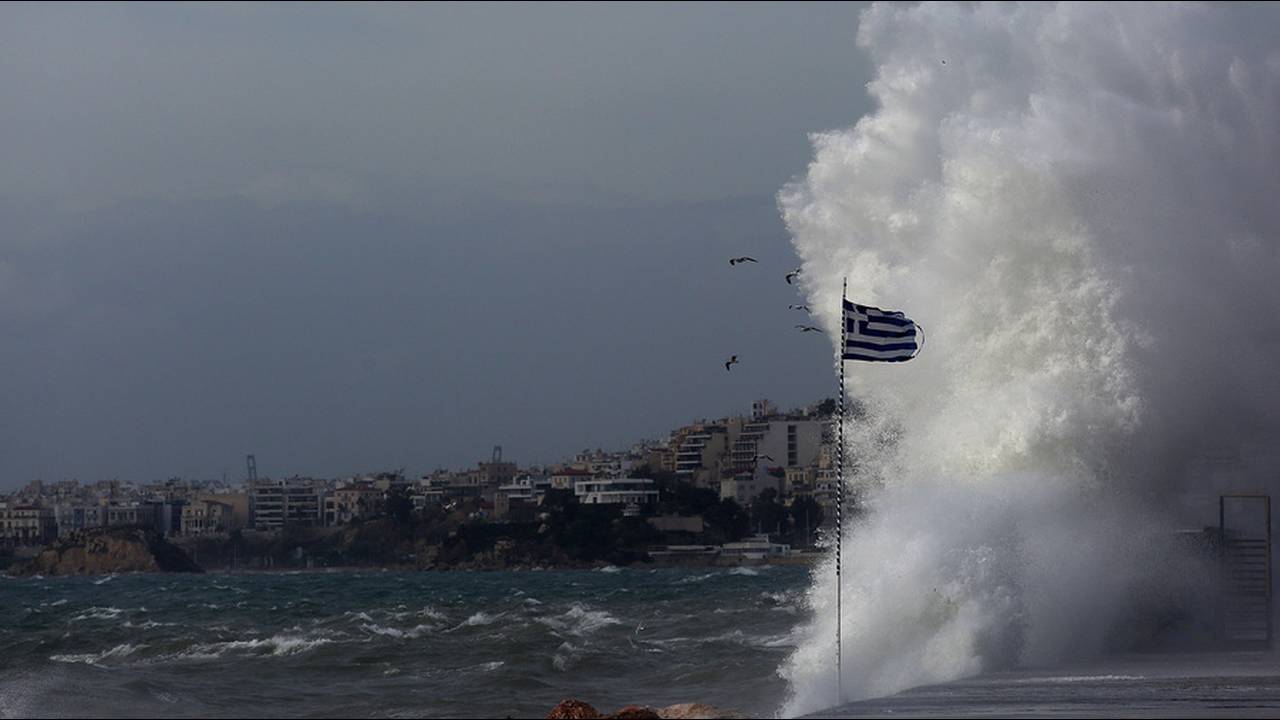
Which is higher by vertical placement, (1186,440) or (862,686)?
(1186,440)

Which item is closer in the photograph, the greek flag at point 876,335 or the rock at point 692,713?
the rock at point 692,713

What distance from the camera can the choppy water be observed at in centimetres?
3042

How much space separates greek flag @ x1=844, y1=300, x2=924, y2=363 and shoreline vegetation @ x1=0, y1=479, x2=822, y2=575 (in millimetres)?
112833

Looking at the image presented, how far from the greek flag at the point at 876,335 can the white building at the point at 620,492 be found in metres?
138

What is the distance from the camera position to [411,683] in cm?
3381

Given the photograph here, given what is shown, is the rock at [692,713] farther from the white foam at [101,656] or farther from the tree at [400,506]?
the tree at [400,506]

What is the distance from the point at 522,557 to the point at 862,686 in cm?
12780

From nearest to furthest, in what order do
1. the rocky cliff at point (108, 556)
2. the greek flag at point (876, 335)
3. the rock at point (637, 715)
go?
the rock at point (637, 715), the greek flag at point (876, 335), the rocky cliff at point (108, 556)

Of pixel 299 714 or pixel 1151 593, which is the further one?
pixel 1151 593

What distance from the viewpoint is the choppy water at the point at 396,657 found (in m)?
30.4

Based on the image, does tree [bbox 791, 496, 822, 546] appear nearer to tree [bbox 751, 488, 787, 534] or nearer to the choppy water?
tree [bbox 751, 488, 787, 534]

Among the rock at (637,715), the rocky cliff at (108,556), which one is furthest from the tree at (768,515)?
the rock at (637,715)

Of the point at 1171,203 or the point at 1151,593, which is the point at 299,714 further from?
the point at 1171,203

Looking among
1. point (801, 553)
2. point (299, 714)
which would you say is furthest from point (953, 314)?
point (801, 553)
